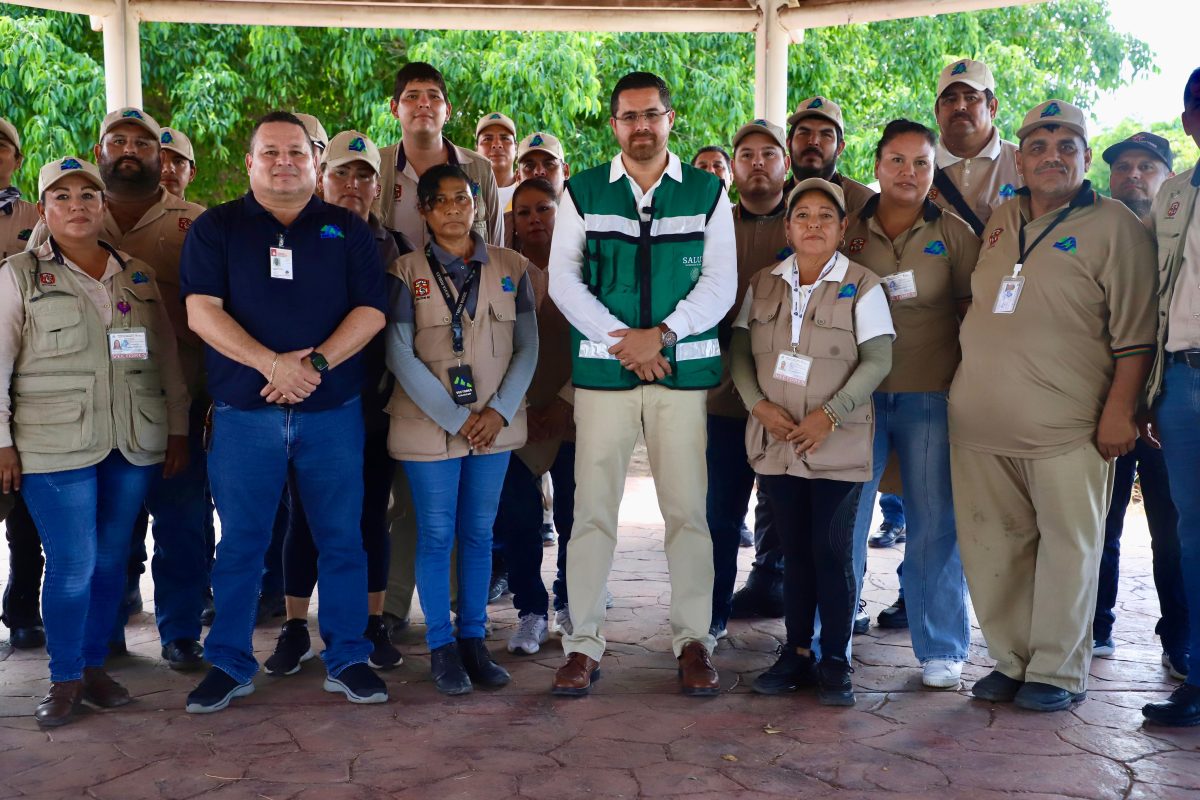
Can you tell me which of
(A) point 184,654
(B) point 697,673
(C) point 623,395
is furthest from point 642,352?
(A) point 184,654

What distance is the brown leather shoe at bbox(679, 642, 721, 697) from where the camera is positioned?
3883 millimetres

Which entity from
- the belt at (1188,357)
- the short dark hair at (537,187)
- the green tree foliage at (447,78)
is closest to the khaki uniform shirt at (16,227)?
the short dark hair at (537,187)

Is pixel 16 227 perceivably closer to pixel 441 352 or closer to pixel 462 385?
pixel 441 352

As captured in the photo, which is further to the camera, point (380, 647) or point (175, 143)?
point (175, 143)

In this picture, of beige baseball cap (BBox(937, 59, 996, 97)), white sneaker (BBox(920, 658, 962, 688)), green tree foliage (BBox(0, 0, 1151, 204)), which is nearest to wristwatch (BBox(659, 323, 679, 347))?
white sneaker (BBox(920, 658, 962, 688))

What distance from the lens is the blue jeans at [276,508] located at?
147 inches

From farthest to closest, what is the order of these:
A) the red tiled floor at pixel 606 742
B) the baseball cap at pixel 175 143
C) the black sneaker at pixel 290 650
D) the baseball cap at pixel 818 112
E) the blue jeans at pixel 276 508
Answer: the baseball cap at pixel 175 143, the baseball cap at pixel 818 112, the black sneaker at pixel 290 650, the blue jeans at pixel 276 508, the red tiled floor at pixel 606 742

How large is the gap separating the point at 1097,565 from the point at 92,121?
346 inches

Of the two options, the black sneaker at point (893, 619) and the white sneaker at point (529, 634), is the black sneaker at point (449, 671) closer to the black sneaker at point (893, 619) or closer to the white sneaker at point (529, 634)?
the white sneaker at point (529, 634)

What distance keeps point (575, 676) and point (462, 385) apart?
108 centimetres

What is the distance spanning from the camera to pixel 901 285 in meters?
3.97

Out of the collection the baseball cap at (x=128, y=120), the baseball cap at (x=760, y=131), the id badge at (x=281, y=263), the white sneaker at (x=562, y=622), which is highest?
the baseball cap at (x=128, y=120)

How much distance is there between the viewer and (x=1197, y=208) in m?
3.56

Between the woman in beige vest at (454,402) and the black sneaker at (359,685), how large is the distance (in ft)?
0.69
